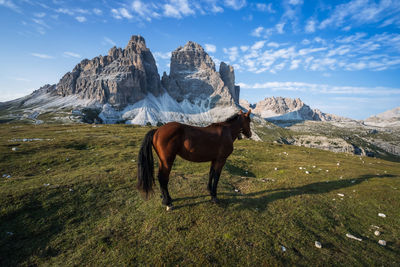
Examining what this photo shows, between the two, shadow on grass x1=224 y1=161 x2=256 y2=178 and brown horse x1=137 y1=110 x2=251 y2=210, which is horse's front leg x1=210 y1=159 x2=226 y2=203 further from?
shadow on grass x1=224 y1=161 x2=256 y2=178

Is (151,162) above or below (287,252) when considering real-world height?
above

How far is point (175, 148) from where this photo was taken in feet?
23.9

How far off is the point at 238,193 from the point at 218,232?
3589mm

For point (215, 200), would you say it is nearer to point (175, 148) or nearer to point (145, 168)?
point (175, 148)

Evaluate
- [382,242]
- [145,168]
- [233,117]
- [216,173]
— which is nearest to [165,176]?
[145,168]

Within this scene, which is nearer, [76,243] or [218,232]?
[76,243]

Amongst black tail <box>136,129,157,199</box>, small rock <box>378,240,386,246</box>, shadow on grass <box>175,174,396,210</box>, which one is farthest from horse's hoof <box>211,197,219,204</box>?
small rock <box>378,240,386,246</box>

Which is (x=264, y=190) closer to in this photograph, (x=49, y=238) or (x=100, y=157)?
(x=49, y=238)

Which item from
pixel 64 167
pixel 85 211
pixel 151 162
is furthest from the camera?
pixel 64 167

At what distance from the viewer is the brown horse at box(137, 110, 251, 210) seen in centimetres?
724

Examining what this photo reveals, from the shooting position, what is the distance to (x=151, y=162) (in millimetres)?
7527

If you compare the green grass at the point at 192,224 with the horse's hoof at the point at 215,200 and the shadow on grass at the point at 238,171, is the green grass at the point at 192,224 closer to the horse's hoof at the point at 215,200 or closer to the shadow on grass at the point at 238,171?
the horse's hoof at the point at 215,200

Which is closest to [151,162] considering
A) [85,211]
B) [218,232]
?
[85,211]

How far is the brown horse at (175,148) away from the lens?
23.7ft
